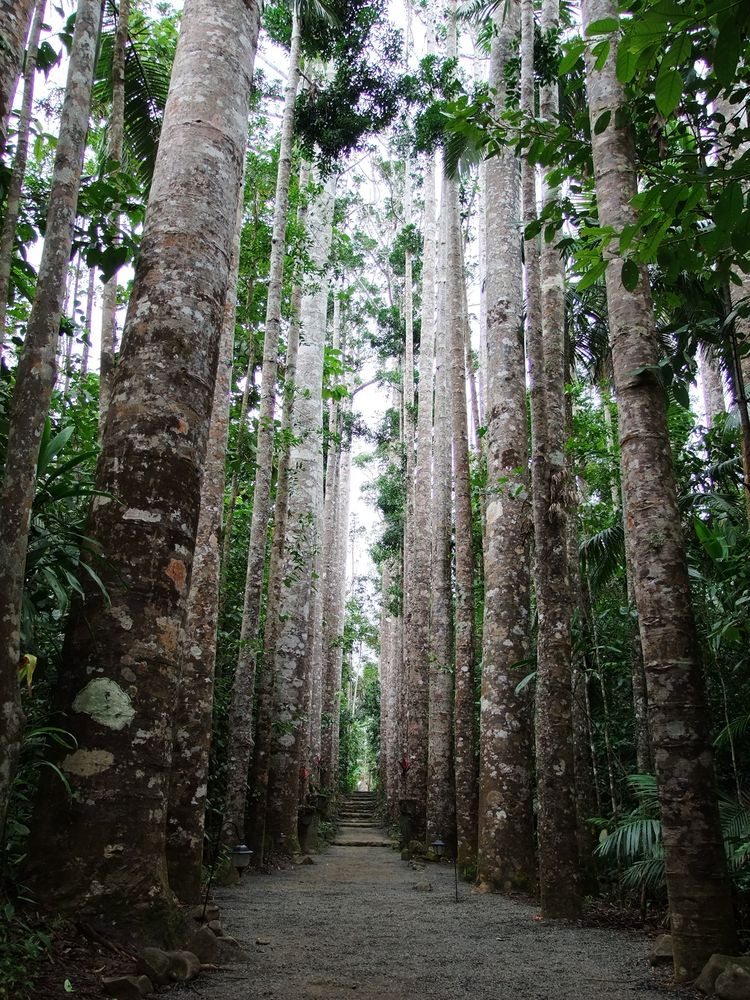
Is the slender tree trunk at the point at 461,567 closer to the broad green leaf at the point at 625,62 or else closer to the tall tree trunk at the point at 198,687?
the tall tree trunk at the point at 198,687

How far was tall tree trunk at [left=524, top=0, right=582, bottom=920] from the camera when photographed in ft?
18.6

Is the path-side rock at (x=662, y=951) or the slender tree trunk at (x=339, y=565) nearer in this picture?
the path-side rock at (x=662, y=951)

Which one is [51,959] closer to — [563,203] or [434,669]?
[563,203]

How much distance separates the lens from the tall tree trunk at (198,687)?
17.8 feet

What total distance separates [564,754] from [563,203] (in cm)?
428

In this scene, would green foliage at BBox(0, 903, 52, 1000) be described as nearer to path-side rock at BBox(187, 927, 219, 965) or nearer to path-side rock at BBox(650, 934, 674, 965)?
path-side rock at BBox(187, 927, 219, 965)

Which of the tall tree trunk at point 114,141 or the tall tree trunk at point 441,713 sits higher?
the tall tree trunk at point 114,141

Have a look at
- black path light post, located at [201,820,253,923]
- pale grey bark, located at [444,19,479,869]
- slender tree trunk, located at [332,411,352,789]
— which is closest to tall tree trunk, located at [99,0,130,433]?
black path light post, located at [201,820,253,923]

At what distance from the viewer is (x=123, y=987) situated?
8.62 ft

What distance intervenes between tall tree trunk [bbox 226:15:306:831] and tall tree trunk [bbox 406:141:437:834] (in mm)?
5785

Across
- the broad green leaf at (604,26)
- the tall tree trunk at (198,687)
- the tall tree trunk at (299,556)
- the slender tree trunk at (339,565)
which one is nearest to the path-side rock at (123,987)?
the tall tree trunk at (198,687)

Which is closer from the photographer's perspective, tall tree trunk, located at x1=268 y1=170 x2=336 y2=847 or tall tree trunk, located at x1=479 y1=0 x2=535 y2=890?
tall tree trunk, located at x1=479 y1=0 x2=535 y2=890

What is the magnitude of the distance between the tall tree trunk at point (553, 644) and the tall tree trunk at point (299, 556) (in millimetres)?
4581

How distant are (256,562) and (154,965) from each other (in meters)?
5.64
